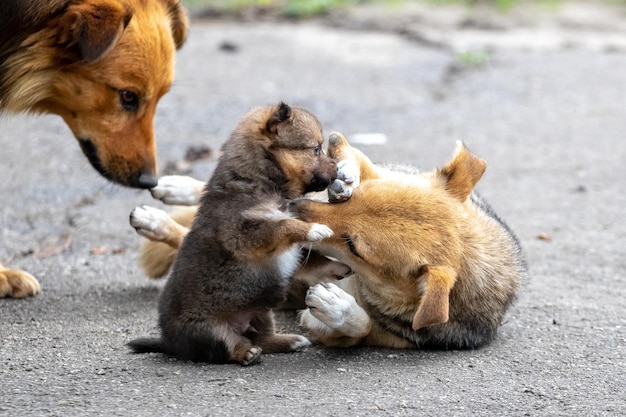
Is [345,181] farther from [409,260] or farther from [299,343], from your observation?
[299,343]

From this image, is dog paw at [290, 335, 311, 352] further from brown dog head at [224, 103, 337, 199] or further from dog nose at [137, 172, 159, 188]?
dog nose at [137, 172, 159, 188]

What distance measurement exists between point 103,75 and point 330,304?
1.71m

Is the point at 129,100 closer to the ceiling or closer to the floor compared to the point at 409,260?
closer to the ceiling

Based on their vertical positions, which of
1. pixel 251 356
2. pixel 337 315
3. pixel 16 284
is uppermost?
pixel 337 315

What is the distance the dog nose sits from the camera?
5.13 m

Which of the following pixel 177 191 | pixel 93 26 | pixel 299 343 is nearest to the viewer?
pixel 299 343

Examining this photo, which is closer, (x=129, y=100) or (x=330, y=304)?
(x=330, y=304)

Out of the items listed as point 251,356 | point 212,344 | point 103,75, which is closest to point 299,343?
point 251,356

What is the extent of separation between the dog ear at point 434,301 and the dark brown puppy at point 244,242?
0.51 metres

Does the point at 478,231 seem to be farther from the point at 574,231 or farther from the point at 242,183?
the point at 574,231

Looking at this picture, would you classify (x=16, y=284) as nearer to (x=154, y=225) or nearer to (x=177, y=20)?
(x=154, y=225)

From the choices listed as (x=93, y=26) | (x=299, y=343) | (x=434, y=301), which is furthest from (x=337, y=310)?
(x=93, y=26)

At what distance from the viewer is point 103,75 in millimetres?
4883

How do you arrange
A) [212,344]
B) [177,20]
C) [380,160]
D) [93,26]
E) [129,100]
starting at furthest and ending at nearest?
[380,160]
[177,20]
[129,100]
[93,26]
[212,344]
